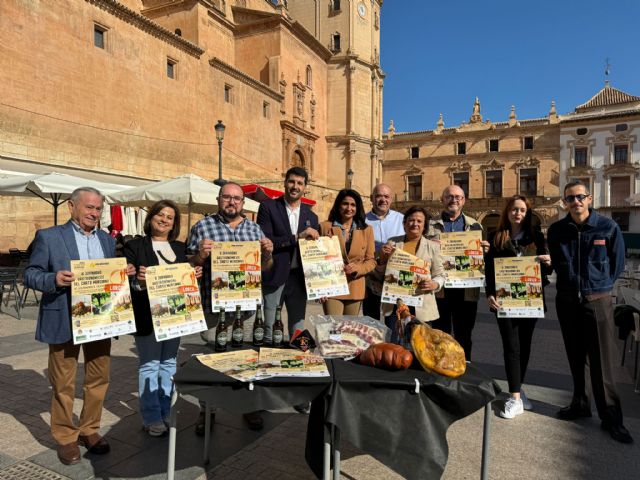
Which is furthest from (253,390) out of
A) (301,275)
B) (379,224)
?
(379,224)

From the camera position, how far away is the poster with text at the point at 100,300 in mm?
2822

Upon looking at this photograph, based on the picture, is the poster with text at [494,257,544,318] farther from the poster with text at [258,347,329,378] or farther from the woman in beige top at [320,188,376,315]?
the poster with text at [258,347,329,378]

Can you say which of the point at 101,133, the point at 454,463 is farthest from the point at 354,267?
the point at 101,133

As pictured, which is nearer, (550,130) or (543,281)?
(543,281)

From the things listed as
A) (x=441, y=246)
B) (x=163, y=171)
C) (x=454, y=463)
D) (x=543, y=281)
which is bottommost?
(x=454, y=463)

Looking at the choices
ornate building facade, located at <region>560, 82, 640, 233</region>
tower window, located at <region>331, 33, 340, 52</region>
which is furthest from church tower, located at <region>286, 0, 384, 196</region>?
ornate building facade, located at <region>560, 82, 640, 233</region>

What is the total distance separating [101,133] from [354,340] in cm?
1755

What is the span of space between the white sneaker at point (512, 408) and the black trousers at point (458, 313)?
0.61 metres

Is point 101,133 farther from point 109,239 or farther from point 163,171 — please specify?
point 109,239

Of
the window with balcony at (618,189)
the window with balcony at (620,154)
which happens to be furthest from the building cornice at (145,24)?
the window with balcony at (618,189)

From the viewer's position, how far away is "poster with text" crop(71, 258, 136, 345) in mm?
2822

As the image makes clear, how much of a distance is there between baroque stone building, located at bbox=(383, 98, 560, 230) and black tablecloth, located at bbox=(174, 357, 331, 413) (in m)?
44.8

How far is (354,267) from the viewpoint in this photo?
3986mm

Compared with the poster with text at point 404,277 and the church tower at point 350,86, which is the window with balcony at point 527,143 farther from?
the poster with text at point 404,277
